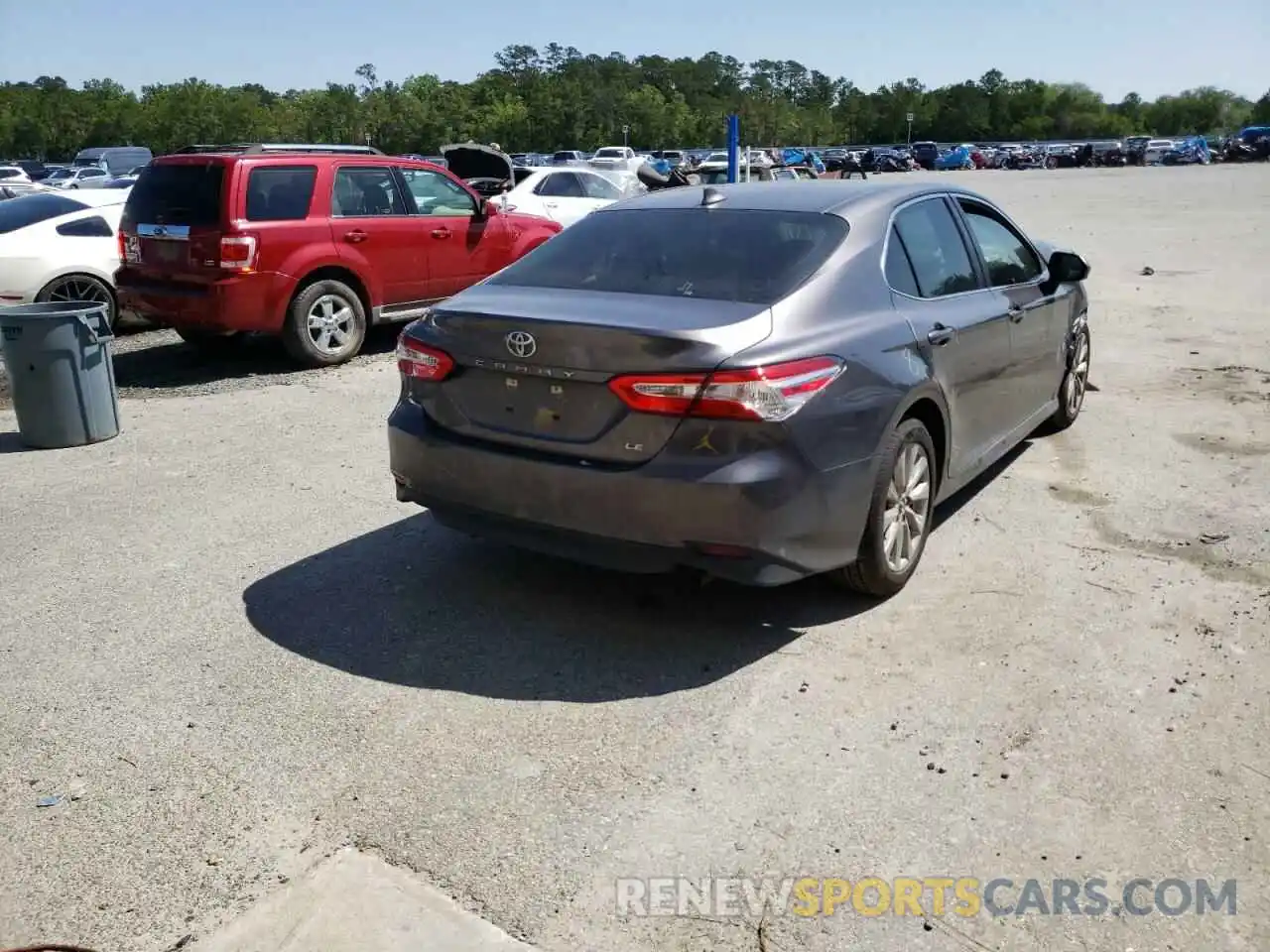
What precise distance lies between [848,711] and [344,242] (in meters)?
7.60

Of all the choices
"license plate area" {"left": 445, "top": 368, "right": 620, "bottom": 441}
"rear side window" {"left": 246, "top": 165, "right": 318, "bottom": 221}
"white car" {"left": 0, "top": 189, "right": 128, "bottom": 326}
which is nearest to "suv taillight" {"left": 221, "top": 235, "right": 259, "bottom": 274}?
"rear side window" {"left": 246, "top": 165, "right": 318, "bottom": 221}

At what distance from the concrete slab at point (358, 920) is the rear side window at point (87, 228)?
33.5ft

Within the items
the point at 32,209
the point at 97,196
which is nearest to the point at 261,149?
the point at 32,209

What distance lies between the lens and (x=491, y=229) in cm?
1161

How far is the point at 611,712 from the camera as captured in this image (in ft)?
12.6

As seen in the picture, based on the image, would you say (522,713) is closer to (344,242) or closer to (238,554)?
(238,554)

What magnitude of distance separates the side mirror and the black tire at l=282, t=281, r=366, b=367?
244 inches

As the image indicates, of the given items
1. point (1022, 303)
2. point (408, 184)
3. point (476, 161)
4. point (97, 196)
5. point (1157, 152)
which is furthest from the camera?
point (1157, 152)

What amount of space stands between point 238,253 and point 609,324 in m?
6.15

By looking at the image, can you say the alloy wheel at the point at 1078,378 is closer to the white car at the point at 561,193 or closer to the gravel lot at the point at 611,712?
the gravel lot at the point at 611,712

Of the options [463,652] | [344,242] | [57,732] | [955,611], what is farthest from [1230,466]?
[344,242]

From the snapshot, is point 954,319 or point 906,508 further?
point 954,319

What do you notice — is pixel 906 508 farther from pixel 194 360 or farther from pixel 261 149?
pixel 194 360

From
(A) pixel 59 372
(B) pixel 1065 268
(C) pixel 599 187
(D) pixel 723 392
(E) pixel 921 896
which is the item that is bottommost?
(E) pixel 921 896
